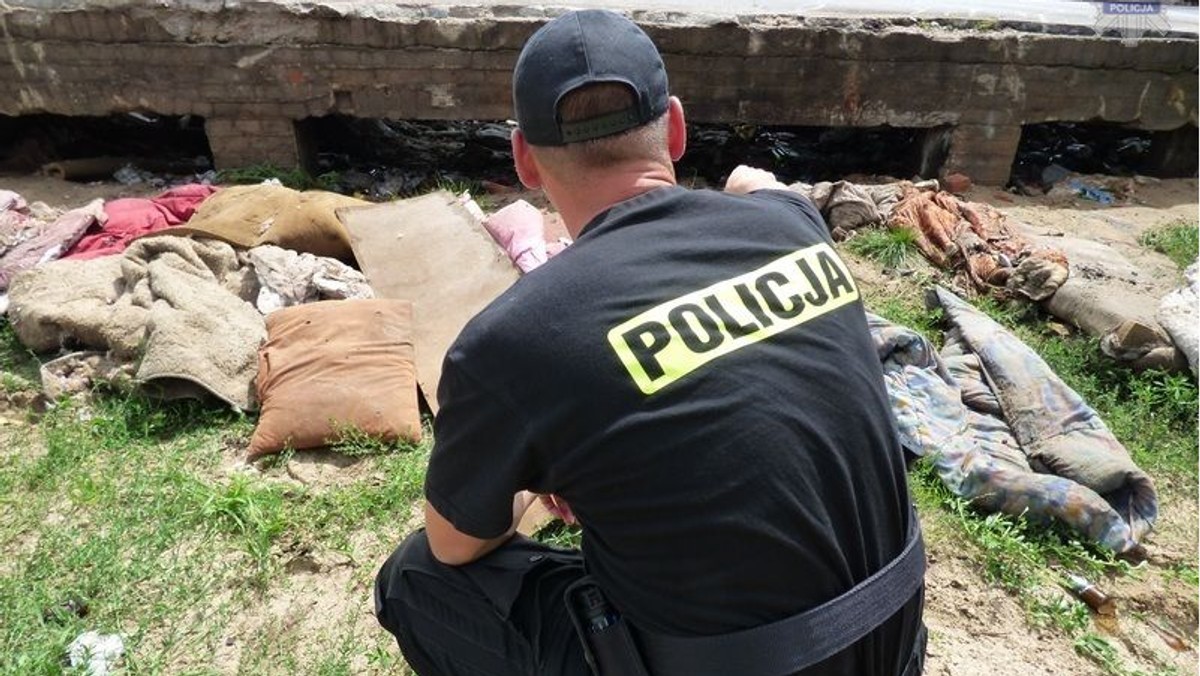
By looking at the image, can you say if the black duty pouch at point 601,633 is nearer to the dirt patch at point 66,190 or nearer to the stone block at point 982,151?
the dirt patch at point 66,190

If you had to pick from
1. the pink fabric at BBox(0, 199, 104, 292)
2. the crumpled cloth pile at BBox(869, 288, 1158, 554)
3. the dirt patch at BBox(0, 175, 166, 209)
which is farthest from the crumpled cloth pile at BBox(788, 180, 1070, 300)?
the dirt patch at BBox(0, 175, 166, 209)

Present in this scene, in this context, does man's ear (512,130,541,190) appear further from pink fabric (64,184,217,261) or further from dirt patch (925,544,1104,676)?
pink fabric (64,184,217,261)

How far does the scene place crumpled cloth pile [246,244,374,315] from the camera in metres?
3.53

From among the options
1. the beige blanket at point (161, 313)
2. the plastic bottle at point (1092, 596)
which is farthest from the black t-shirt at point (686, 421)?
the beige blanket at point (161, 313)

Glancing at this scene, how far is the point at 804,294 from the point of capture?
4.15 ft

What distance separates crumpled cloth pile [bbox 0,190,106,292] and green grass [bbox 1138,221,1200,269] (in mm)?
6004

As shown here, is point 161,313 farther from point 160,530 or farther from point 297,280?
point 160,530

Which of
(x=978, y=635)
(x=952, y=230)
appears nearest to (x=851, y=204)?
(x=952, y=230)

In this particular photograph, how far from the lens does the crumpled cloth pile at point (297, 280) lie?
3.53 meters

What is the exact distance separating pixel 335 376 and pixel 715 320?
2145 millimetres

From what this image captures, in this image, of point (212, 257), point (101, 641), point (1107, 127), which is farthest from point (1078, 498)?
point (1107, 127)

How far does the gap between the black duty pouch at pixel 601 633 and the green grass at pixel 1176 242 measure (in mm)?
4891

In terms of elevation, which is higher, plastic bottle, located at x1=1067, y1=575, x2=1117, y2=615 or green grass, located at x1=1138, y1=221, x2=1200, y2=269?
green grass, located at x1=1138, y1=221, x2=1200, y2=269

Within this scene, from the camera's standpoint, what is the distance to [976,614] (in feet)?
7.93
